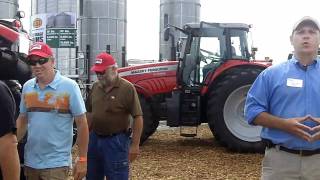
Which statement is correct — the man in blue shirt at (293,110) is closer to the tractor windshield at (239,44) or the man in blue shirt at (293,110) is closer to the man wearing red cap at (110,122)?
the man wearing red cap at (110,122)

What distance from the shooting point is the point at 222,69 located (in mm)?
8805

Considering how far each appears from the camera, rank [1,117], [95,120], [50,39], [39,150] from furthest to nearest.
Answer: [50,39] < [95,120] < [39,150] < [1,117]

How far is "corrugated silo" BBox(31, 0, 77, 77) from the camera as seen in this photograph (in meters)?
14.5

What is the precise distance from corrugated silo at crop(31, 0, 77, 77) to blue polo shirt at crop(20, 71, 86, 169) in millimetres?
10376

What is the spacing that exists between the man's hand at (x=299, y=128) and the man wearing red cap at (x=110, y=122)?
5.76 feet

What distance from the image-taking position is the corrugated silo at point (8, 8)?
9.53 m

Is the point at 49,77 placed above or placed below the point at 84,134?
above

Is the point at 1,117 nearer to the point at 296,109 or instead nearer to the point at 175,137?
the point at 296,109

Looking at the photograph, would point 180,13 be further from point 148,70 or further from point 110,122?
point 110,122

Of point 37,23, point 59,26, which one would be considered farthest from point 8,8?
point 37,23

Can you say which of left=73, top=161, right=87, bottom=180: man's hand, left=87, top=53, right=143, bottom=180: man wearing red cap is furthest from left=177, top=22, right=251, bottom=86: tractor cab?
left=73, top=161, right=87, bottom=180: man's hand

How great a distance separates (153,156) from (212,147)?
4.62 feet

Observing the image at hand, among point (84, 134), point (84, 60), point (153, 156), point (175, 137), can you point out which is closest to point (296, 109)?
point (84, 134)

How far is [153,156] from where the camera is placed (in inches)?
322
